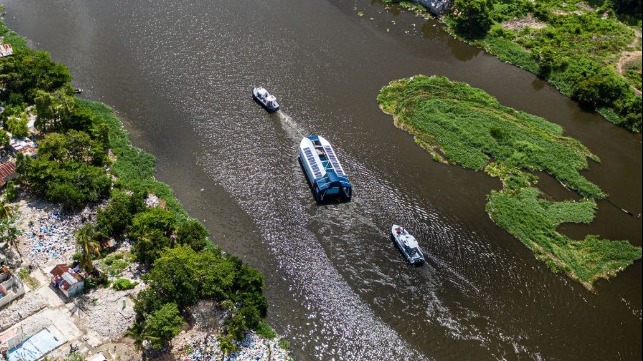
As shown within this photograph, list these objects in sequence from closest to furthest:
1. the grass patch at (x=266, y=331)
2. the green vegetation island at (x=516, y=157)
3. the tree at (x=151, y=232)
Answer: the grass patch at (x=266, y=331) < the tree at (x=151, y=232) < the green vegetation island at (x=516, y=157)

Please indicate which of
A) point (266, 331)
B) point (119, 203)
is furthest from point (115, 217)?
point (266, 331)

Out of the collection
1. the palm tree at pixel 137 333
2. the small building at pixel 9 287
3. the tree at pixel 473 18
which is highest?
the tree at pixel 473 18

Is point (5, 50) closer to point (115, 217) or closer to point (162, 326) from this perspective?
point (115, 217)

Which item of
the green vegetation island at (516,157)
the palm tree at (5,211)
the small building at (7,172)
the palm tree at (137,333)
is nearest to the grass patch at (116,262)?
the palm tree at (137,333)

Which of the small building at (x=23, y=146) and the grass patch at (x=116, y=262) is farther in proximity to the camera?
the small building at (x=23, y=146)

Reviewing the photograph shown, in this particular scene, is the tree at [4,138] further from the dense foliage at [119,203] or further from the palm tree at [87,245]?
the palm tree at [87,245]

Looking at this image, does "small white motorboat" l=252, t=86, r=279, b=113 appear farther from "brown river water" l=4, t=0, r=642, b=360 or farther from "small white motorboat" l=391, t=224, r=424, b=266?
"small white motorboat" l=391, t=224, r=424, b=266

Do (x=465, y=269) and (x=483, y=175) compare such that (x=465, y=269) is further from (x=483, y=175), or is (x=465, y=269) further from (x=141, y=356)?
(x=141, y=356)

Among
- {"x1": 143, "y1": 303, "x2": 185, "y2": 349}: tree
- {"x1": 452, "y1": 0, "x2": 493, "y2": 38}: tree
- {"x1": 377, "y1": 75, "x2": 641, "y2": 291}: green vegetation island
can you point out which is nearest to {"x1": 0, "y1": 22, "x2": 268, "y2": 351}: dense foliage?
{"x1": 143, "y1": 303, "x2": 185, "y2": 349}: tree
